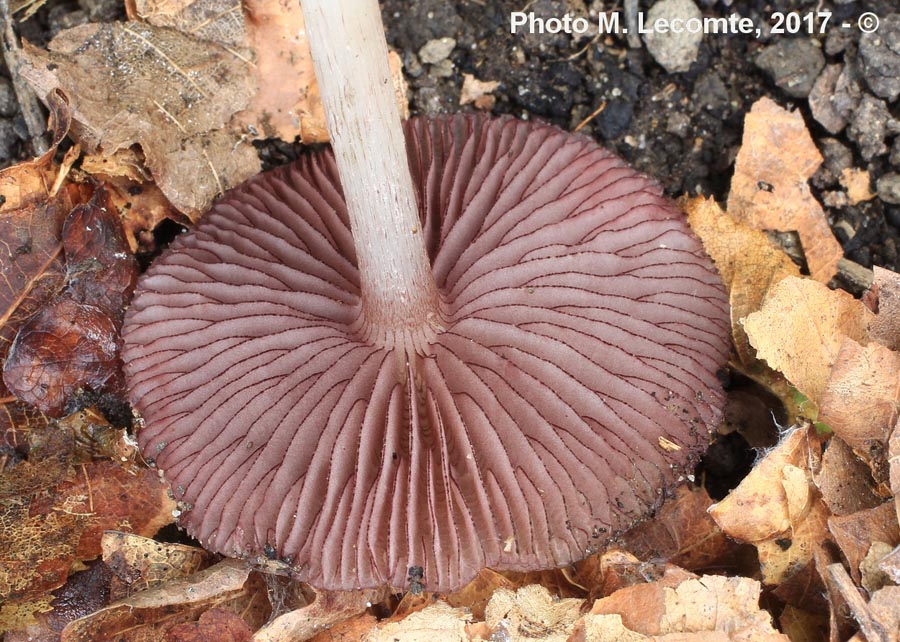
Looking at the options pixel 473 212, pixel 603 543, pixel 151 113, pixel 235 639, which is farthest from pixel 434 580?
pixel 151 113

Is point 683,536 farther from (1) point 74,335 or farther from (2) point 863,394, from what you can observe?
(1) point 74,335

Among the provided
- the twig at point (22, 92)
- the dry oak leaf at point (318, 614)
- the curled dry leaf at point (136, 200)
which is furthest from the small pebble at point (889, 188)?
the twig at point (22, 92)

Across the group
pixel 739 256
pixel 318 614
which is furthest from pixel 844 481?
pixel 318 614

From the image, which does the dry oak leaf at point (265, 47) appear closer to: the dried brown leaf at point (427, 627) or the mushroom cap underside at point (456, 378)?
the mushroom cap underside at point (456, 378)

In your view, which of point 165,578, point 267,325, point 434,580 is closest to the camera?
point 434,580

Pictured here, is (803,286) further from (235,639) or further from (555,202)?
(235,639)

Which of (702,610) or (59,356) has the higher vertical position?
(59,356)

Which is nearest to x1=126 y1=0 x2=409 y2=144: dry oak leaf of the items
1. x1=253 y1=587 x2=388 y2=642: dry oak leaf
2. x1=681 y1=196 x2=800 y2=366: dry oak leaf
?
x1=681 y1=196 x2=800 y2=366: dry oak leaf

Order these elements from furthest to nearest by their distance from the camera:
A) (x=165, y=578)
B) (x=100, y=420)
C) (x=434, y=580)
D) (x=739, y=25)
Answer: (x=739, y=25), (x=100, y=420), (x=165, y=578), (x=434, y=580)
